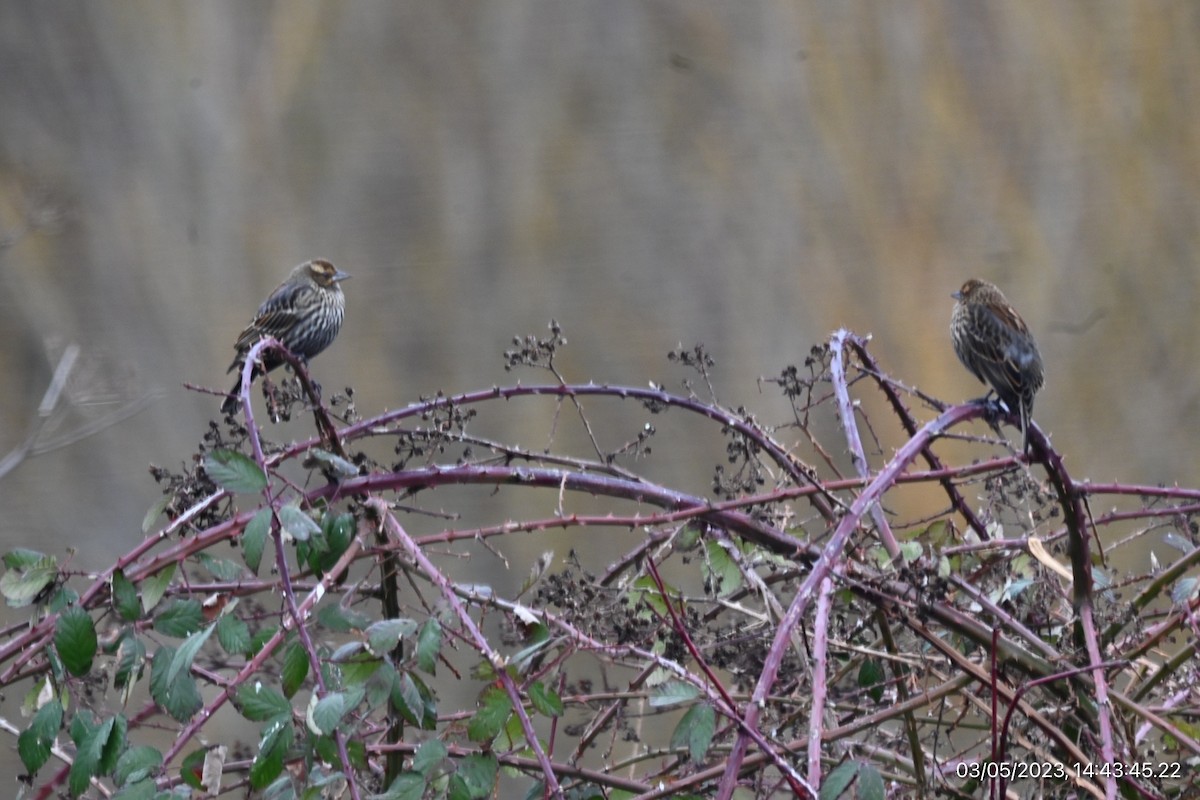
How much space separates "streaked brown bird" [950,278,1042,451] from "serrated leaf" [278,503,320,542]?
6.53 ft

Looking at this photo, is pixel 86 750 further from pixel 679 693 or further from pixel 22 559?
pixel 679 693

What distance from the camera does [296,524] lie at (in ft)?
4.88

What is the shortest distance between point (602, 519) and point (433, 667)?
388 millimetres

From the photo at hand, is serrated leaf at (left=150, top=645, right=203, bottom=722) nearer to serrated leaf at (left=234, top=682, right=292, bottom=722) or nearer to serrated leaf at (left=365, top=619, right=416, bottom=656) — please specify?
serrated leaf at (left=234, top=682, right=292, bottom=722)

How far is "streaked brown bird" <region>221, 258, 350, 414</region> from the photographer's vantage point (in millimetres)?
3945

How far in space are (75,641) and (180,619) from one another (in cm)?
13

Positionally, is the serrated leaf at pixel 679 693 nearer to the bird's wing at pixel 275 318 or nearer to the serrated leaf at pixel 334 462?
the serrated leaf at pixel 334 462

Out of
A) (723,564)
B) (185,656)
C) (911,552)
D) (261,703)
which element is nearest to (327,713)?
(261,703)

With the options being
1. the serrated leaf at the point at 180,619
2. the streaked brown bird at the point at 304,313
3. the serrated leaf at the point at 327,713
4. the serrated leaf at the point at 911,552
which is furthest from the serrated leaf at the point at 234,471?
the streaked brown bird at the point at 304,313

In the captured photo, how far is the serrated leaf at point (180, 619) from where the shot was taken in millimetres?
1605

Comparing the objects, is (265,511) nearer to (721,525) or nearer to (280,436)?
(721,525)

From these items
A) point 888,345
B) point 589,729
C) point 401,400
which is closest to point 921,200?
point 888,345

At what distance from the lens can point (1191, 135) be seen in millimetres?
4578

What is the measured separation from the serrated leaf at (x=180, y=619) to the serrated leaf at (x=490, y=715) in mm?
408
